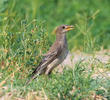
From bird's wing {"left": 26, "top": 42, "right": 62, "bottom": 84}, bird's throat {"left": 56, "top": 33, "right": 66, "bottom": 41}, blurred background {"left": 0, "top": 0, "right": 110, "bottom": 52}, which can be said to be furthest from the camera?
blurred background {"left": 0, "top": 0, "right": 110, "bottom": 52}

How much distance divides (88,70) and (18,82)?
3.46ft

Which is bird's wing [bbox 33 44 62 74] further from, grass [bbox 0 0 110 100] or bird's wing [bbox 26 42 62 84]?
grass [bbox 0 0 110 100]

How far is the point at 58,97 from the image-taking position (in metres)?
6.63

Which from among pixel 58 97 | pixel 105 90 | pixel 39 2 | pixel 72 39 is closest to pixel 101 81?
pixel 105 90

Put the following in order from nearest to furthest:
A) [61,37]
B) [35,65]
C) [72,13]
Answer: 1. [35,65]
2. [61,37]
3. [72,13]

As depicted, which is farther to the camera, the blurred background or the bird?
the blurred background

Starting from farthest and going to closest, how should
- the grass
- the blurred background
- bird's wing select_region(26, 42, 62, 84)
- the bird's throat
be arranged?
1. the blurred background
2. the bird's throat
3. bird's wing select_region(26, 42, 62, 84)
4. the grass

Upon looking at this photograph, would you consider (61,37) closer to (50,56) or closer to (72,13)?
(50,56)

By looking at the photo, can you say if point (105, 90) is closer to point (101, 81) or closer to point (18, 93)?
point (101, 81)

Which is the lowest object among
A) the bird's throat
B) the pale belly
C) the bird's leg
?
the bird's leg

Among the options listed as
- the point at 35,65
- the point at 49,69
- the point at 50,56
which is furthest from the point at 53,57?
the point at 35,65

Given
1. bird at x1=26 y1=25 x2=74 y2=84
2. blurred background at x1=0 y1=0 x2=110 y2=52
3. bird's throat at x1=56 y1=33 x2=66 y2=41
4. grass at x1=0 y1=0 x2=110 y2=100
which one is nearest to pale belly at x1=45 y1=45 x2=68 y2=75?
bird at x1=26 y1=25 x2=74 y2=84

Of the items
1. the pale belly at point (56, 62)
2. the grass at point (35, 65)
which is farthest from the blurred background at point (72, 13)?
the pale belly at point (56, 62)

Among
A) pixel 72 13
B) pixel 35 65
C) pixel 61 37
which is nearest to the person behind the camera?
pixel 35 65
